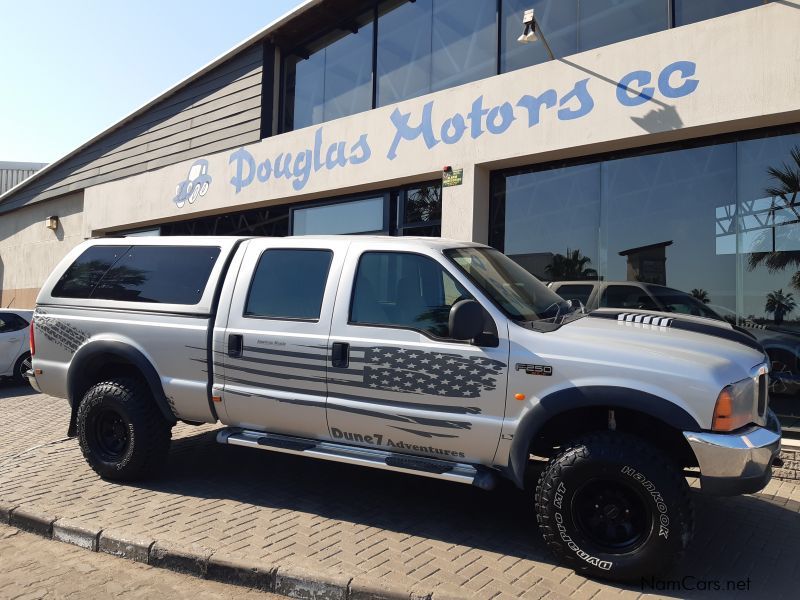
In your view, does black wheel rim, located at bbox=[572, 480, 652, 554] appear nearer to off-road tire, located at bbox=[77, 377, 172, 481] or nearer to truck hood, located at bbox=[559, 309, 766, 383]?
truck hood, located at bbox=[559, 309, 766, 383]

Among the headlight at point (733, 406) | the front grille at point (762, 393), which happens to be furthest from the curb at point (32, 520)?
the front grille at point (762, 393)

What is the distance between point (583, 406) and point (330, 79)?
896 cm

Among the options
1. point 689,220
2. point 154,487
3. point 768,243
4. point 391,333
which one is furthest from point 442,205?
point 154,487

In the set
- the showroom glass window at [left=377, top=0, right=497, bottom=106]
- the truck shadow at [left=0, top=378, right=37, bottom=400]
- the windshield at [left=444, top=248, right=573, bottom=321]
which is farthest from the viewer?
the truck shadow at [left=0, top=378, right=37, bottom=400]

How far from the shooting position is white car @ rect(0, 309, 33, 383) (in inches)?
403

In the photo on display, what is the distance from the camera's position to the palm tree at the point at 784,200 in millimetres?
5918

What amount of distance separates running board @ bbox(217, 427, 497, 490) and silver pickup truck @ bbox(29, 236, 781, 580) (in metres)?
0.02

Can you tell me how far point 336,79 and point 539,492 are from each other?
8.99 metres

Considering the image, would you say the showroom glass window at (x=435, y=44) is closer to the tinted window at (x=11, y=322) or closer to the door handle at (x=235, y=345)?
the door handle at (x=235, y=345)

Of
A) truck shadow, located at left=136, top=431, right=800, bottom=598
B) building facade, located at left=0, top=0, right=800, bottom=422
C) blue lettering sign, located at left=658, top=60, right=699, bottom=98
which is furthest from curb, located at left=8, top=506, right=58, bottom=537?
blue lettering sign, located at left=658, top=60, right=699, bottom=98

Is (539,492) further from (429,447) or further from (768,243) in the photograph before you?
(768,243)

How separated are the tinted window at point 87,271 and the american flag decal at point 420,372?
2.60 meters

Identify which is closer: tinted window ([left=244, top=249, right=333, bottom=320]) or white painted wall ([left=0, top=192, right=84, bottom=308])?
tinted window ([left=244, top=249, right=333, bottom=320])

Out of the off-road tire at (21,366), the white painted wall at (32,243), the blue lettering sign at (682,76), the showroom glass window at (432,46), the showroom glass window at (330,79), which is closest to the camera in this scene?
the blue lettering sign at (682,76)
